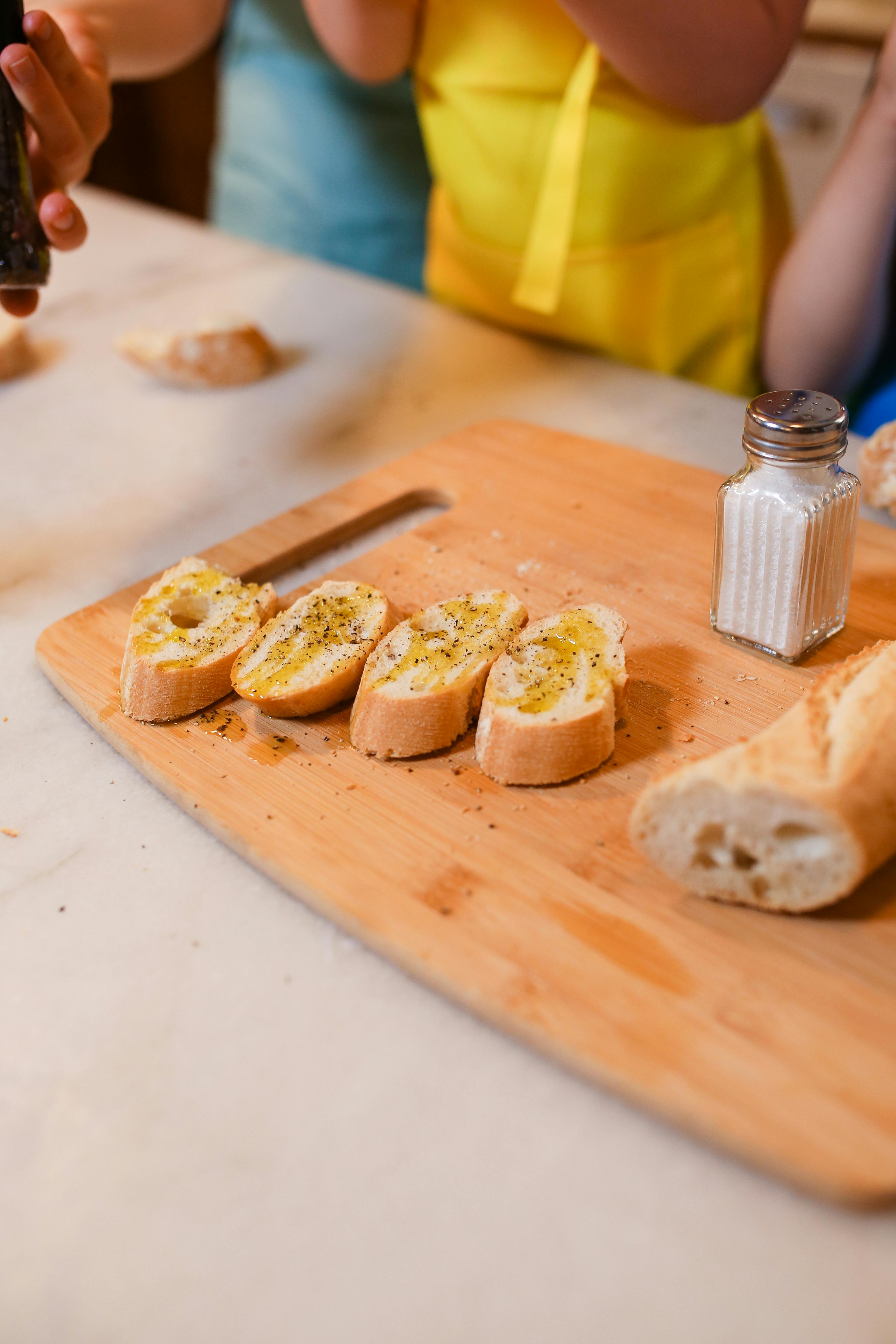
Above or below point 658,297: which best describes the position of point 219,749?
below

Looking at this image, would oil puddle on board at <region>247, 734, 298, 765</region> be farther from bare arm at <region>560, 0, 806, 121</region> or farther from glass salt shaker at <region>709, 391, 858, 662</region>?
bare arm at <region>560, 0, 806, 121</region>

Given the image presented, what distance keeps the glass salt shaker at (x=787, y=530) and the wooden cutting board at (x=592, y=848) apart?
0.14 ft

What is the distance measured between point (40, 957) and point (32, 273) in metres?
0.98

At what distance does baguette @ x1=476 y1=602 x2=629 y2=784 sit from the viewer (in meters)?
1.08

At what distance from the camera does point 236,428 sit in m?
1.93

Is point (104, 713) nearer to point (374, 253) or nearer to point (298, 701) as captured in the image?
point (298, 701)

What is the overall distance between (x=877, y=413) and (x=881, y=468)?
1.62 feet

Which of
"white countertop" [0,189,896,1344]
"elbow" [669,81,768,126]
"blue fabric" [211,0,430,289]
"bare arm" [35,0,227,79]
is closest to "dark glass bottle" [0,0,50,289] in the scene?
"white countertop" [0,189,896,1344]

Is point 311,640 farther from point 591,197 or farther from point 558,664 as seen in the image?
point 591,197

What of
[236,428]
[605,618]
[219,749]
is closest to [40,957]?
[219,749]

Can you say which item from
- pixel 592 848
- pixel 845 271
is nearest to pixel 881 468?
pixel 845 271

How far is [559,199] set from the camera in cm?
196

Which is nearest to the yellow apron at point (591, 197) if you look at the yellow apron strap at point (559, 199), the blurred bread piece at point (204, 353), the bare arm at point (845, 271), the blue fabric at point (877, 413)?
the yellow apron strap at point (559, 199)

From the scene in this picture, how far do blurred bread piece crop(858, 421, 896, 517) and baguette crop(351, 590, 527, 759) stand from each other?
608mm
